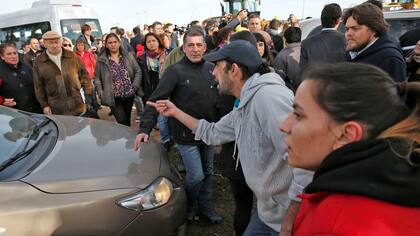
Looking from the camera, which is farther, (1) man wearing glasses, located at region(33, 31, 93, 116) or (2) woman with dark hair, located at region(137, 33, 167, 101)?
(2) woman with dark hair, located at region(137, 33, 167, 101)

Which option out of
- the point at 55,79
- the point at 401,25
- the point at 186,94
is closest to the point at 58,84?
the point at 55,79

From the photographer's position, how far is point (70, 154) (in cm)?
243

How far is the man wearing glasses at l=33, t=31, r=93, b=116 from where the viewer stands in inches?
174

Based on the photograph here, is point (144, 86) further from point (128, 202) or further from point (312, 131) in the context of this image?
point (312, 131)

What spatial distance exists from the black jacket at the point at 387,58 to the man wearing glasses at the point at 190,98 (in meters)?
1.26

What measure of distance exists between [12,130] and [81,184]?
0.92 m

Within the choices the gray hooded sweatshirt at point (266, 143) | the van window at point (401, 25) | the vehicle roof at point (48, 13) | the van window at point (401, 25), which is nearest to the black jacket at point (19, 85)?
the gray hooded sweatshirt at point (266, 143)

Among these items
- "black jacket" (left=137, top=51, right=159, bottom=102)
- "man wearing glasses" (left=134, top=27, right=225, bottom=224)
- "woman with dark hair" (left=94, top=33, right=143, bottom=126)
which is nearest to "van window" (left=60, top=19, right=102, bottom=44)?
"black jacket" (left=137, top=51, right=159, bottom=102)

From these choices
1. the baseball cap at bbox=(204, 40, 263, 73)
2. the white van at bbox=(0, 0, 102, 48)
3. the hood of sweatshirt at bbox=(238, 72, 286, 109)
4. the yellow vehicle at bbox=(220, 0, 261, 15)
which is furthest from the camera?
the yellow vehicle at bbox=(220, 0, 261, 15)

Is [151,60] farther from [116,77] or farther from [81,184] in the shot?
[81,184]

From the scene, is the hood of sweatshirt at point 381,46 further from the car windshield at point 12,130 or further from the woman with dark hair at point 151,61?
the woman with dark hair at point 151,61

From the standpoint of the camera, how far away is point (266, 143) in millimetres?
1747

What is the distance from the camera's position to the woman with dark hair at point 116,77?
15.3ft

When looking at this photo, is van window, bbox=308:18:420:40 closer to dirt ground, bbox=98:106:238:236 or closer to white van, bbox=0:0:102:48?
dirt ground, bbox=98:106:238:236
